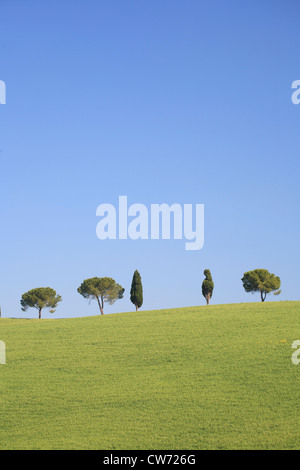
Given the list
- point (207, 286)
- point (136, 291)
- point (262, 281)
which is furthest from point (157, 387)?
point (262, 281)

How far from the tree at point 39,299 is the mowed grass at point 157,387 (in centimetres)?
5498

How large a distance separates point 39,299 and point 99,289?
12127 mm

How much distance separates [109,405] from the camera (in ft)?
69.4

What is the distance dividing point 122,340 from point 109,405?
36.1 feet

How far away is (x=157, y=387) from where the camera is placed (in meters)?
22.5

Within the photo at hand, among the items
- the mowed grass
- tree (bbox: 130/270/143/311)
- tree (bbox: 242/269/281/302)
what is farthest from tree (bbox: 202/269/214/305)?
the mowed grass

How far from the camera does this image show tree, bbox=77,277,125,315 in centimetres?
8800

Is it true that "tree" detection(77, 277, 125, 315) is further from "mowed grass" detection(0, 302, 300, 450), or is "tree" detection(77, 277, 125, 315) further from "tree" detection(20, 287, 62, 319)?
"mowed grass" detection(0, 302, 300, 450)

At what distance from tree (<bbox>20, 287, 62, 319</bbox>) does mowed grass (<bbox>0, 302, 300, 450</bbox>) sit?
5498 cm

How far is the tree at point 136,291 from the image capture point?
214 ft

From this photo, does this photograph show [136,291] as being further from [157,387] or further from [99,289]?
[157,387]

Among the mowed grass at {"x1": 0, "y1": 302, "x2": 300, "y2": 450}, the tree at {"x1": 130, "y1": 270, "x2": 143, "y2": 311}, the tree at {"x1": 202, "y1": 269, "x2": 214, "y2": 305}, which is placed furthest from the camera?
the tree at {"x1": 202, "y1": 269, "x2": 214, "y2": 305}

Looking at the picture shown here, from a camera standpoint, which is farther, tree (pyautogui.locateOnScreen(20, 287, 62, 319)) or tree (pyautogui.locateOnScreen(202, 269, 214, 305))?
tree (pyautogui.locateOnScreen(20, 287, 62, 319))
